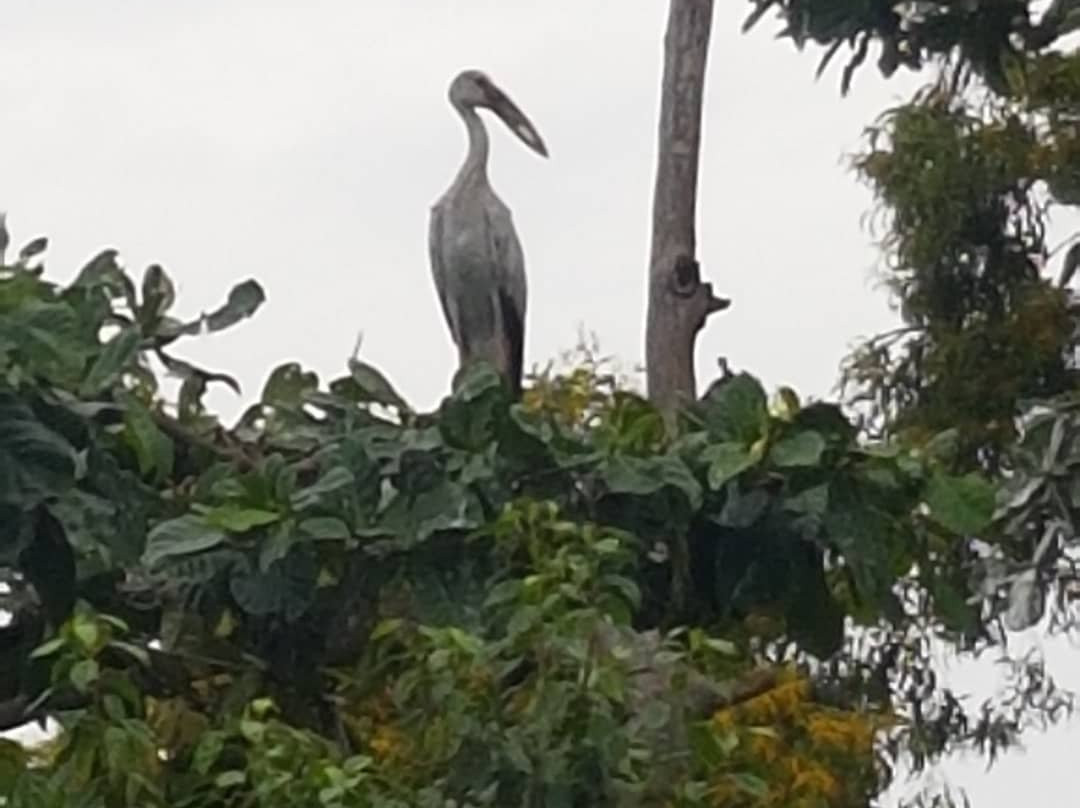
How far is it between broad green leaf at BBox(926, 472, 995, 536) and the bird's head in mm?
3599

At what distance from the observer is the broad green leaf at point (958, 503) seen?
5.21m

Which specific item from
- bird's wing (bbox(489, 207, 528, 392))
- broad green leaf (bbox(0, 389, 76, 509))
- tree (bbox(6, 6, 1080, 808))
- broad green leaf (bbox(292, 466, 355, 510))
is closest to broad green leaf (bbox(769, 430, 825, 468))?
tree (bbox(6, 6, 1080, 808))

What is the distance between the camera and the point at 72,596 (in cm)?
519

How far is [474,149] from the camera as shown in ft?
28.6

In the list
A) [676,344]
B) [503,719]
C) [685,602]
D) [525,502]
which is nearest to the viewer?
[503,719]

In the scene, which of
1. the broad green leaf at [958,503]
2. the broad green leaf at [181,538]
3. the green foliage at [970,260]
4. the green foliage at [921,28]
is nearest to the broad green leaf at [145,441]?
the broad green leaf at [181,538]

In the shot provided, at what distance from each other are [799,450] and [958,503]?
1.00 ft

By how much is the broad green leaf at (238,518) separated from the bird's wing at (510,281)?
3.64 meters

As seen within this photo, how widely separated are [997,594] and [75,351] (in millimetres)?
3233

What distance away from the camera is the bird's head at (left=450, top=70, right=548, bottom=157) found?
871 centimetres

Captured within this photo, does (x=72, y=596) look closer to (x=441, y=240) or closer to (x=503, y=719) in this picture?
(x=503, y=719)

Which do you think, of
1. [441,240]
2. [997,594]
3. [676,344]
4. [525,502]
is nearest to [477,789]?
[525,502]

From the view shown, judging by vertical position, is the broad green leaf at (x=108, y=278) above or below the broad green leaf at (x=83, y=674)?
above

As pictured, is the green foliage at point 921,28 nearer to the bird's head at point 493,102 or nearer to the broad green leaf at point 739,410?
the bird's head at point 493,102
